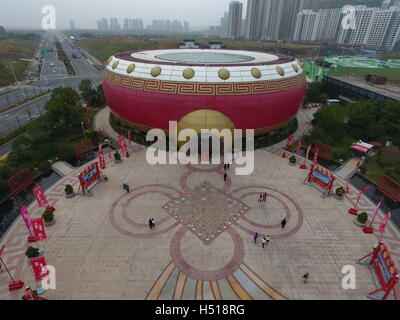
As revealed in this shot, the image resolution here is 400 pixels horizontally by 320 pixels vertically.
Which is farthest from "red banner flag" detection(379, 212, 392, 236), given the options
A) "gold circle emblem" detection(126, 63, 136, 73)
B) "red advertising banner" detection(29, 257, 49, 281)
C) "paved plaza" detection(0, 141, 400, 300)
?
"gold circle emblem" detection(126, 63, 136, 73)

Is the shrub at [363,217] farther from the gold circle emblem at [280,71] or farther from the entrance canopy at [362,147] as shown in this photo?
the gold circle emblem at [280,71]

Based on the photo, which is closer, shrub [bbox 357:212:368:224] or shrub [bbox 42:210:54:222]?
shrub [bbox 42:210:54:222]

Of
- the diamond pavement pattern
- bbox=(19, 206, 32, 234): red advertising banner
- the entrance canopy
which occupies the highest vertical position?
bbox=(19, 206, 32, 234): red advertising banner

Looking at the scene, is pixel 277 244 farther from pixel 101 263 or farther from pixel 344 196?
pixel 101 263

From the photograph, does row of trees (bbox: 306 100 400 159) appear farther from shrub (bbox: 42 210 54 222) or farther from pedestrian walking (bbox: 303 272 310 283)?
shrub (bbox: 42 210 54 222)

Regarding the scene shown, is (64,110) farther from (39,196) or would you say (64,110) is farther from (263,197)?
(263,197)

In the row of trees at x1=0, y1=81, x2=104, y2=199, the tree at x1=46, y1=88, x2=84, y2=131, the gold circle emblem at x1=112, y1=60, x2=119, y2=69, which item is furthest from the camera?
the gold circle emblem at x1=112, y1=60, x2=119, y2=69

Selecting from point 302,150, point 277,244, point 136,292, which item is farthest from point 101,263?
point 302,150

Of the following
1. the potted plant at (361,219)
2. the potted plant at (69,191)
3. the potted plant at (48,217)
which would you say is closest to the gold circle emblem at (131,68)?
the potted plant at (69,191)
